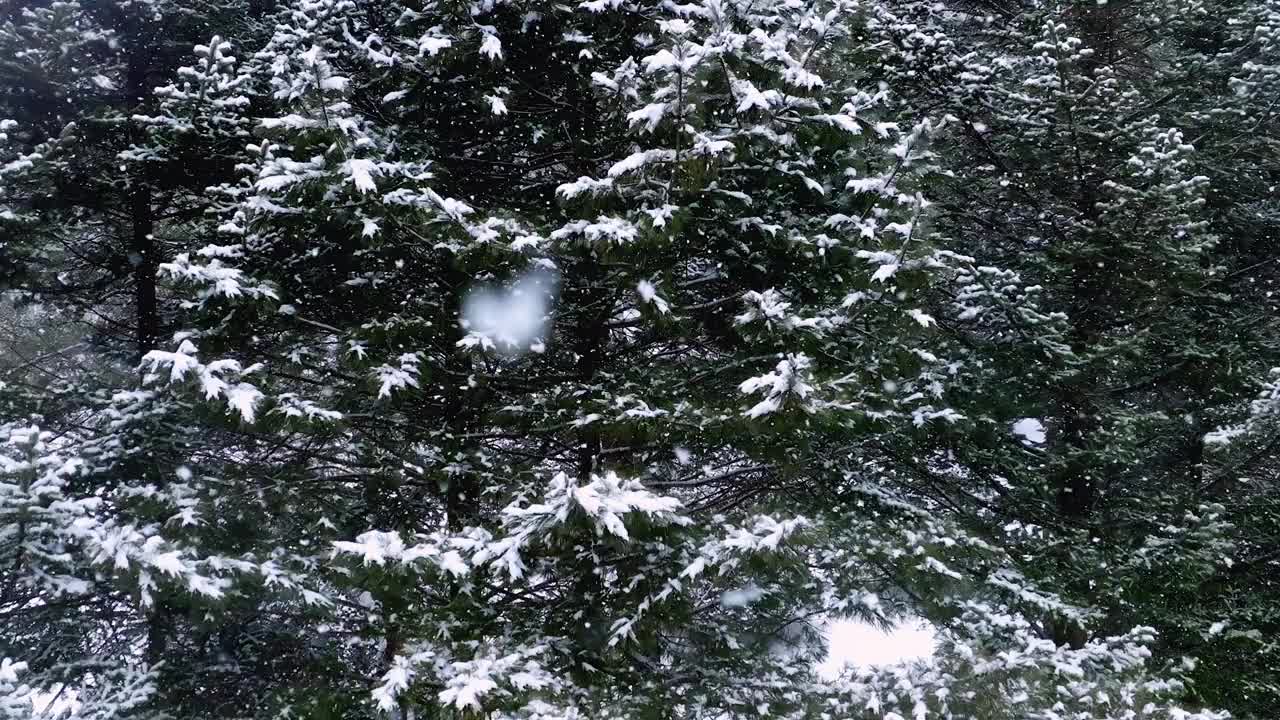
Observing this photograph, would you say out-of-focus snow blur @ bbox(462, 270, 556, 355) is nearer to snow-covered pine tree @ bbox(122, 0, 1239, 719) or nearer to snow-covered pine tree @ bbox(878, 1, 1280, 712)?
snow-covered pine tree @ bbox(122, 0, 1239, 719)

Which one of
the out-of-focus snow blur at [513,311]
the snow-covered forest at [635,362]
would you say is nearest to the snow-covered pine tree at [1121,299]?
the snow-covered forest at [635,362]

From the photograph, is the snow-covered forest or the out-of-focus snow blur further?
the out-of-focus snow blur

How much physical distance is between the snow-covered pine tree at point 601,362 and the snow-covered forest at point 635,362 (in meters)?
0.05

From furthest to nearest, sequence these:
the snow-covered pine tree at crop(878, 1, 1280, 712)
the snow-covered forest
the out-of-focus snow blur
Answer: the snow-covered pine tree at crop(878, 1, 1280, 712) → the out-of-focus snow blur → the snow-covered forest

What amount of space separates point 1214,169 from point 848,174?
513 centimetres

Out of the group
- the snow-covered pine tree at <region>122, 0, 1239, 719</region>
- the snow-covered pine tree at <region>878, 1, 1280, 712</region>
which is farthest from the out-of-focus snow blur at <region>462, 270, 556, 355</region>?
the snow-covered pine tree at <region>878, 1, 1280, 712</region>

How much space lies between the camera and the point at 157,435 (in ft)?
27.0

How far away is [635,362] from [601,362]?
409 mm

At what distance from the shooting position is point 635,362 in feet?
26.6

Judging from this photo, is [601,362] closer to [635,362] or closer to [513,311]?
[635,362]

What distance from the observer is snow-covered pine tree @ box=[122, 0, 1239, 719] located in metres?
6.06

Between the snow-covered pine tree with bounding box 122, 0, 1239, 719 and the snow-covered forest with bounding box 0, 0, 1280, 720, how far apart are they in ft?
0.15

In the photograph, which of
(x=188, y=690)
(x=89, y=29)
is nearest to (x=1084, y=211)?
(x=188, y=690)

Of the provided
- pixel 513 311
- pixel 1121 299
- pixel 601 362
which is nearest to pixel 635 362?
pixel 601 362
